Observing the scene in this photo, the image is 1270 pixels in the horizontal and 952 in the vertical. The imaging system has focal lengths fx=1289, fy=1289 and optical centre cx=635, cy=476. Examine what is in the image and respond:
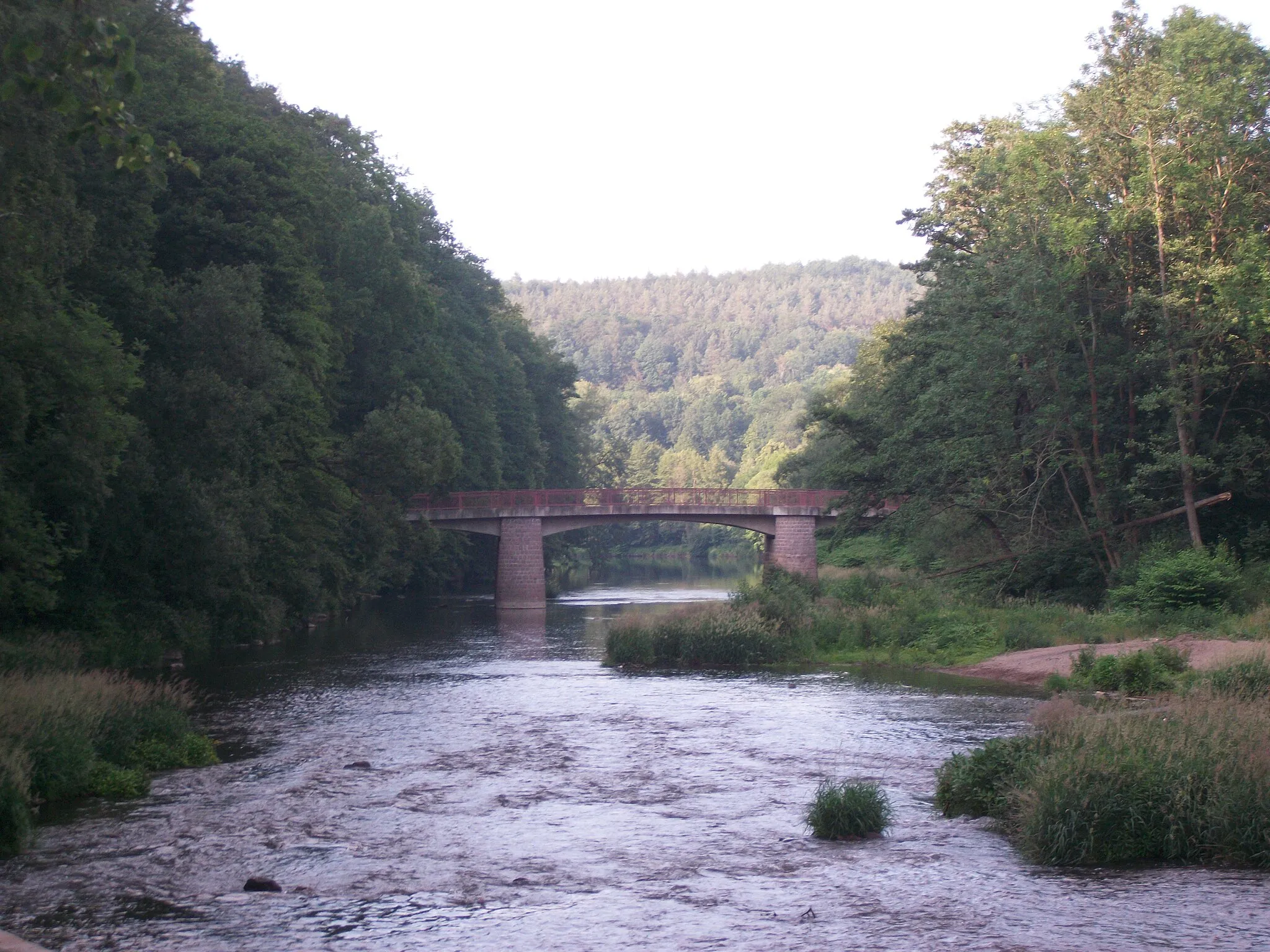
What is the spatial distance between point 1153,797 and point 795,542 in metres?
54.0

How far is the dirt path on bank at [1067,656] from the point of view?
91.2 feet

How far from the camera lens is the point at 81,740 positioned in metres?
18.9

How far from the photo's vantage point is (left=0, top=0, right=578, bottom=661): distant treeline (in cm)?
2412

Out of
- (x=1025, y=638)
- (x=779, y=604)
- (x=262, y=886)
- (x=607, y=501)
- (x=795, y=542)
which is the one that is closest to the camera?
(x=262, y=886)

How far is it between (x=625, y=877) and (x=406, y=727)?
39.1ft

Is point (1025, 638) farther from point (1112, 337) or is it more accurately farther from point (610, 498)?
point (610, 498)

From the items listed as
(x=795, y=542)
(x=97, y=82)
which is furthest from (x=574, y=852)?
(x=795, y=542)

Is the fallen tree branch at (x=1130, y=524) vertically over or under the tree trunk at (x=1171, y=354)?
under

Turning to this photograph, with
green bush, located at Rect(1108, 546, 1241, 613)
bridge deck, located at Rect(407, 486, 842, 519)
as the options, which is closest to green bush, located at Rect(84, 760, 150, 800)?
green bush, located at Rect(1108, 546, 1241, 613)

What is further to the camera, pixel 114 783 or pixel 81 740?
pixel 81 740

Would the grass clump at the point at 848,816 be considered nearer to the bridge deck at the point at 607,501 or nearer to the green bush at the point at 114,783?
the green bush at the point at 114,783

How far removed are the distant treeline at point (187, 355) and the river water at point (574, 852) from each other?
272 inches

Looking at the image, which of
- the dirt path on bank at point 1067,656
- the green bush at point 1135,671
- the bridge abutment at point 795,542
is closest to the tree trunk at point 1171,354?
the dirt path on bank at point 1067,656

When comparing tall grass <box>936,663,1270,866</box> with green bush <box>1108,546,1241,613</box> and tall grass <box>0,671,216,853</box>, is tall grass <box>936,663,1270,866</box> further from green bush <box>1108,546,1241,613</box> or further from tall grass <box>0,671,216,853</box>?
green bush <box>1108,546,1241,613</box>
